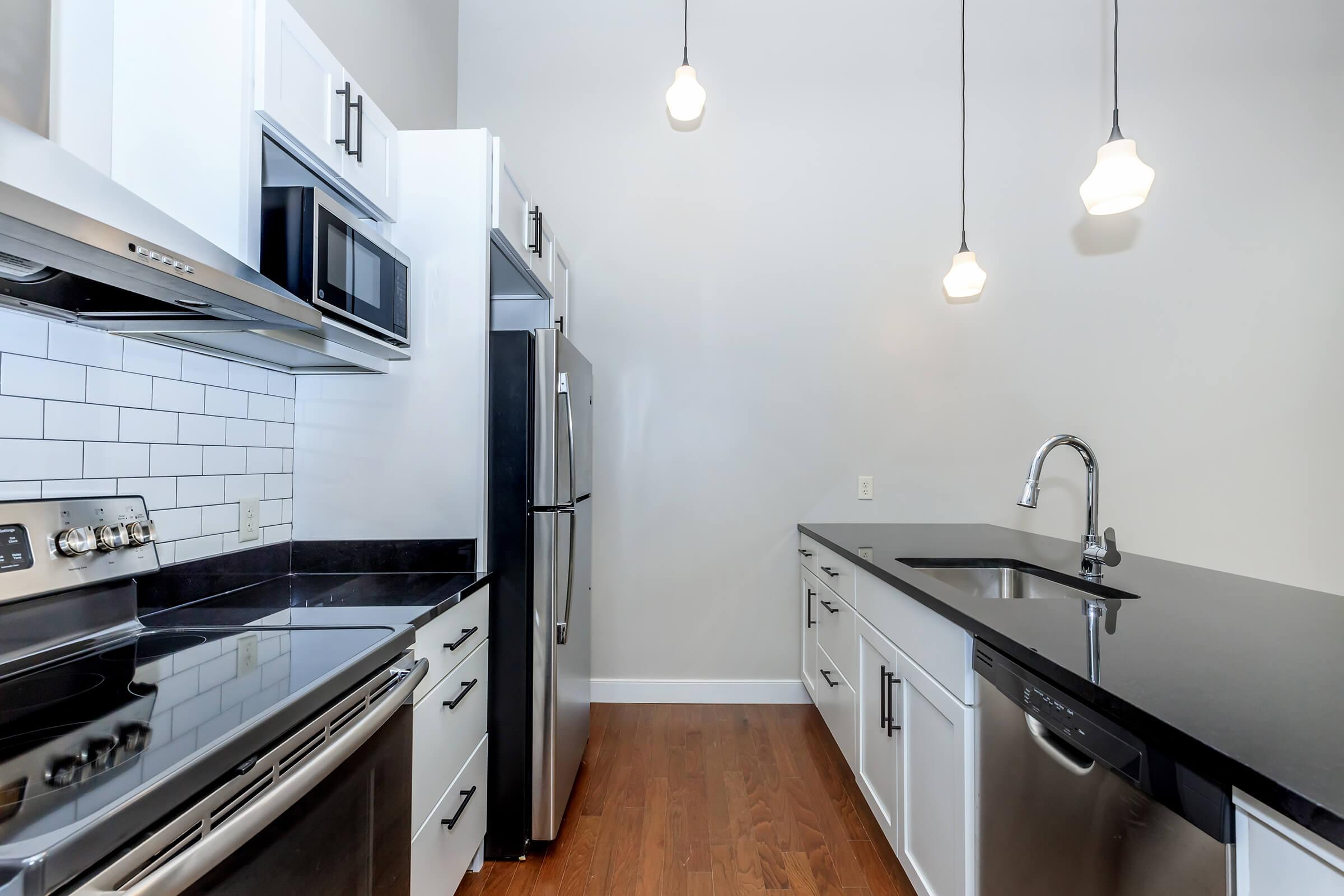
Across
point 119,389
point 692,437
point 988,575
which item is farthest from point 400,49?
point 988,575

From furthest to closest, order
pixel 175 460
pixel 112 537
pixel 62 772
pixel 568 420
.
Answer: pixel 568 420
pixel 175 460
pixel 112 537
pixel 62 772

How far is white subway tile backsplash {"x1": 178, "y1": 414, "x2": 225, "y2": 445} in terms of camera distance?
1458 mm

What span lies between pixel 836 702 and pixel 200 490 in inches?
82.4

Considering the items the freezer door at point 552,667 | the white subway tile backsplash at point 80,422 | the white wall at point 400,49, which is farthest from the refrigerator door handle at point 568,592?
the white wall at point 400,49

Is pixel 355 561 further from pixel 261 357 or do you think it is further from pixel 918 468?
pixel 918 468

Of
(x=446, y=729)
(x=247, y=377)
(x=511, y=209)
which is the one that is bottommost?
(x=446, y=729)

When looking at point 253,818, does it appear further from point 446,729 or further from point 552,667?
point 552,667

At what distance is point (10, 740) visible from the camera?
72cm

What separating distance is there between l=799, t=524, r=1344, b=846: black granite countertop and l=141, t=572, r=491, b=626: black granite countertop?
114cm

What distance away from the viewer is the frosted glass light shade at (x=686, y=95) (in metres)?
2.13

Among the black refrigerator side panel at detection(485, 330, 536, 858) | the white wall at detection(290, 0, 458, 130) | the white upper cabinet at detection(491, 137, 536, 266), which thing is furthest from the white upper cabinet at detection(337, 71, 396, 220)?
the black refrigerator side panel at detection(485, 330, 536, 858)

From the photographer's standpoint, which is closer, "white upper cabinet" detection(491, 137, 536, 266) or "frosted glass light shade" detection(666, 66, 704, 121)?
"white upper cabinet" detection(491, 137, 536, 266)

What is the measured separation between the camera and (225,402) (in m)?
1.58

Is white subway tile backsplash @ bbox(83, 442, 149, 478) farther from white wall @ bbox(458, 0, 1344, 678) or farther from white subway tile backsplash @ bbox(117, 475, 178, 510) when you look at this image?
white wall @ bbox(458, 0, 1344, 678)
